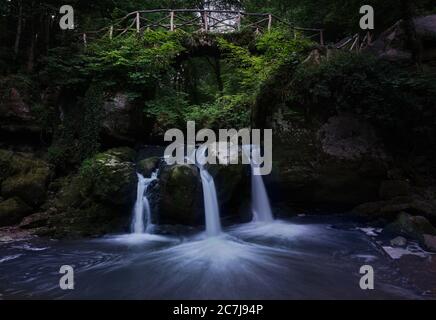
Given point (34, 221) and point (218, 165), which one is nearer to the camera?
point (34, 221)

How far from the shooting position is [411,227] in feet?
21.2

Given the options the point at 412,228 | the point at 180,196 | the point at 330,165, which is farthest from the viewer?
the point at 330,165

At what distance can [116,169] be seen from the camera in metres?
8.64

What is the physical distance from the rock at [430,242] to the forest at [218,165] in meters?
0.04

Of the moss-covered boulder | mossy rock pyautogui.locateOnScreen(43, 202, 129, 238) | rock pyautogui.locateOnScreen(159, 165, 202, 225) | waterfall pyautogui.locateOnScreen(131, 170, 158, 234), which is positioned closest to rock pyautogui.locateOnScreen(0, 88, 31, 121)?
the moss-covered boulder

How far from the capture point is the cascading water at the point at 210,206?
7.97 m

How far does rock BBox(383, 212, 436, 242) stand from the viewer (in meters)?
6.32

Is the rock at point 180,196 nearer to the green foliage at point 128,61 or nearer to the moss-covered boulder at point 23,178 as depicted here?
the moss-covered boulder at point 23,178

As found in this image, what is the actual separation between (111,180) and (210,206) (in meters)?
2.60

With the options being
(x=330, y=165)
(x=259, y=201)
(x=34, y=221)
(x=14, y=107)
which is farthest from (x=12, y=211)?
(x=330, y=165)

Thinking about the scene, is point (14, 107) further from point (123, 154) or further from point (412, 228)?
point (412, 228)

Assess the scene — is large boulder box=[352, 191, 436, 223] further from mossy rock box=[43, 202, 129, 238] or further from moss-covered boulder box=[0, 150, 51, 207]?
moss-covered boulder box=[0, 150, 51, 207]
